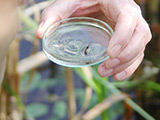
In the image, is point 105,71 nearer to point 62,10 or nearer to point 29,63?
point 62,10

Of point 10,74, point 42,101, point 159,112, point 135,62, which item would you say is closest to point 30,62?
point 10,74

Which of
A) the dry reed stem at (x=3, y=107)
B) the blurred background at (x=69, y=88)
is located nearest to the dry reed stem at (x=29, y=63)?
the blurred background at (x=69, y=88)

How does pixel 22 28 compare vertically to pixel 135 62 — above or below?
below

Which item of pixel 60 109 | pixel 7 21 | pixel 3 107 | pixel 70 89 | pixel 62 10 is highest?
pixel 7 21

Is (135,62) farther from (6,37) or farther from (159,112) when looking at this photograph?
(159,112)

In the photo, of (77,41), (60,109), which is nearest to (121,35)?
(77,41)

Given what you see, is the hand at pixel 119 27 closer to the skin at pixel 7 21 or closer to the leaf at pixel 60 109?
the skin at pixel 7 21
